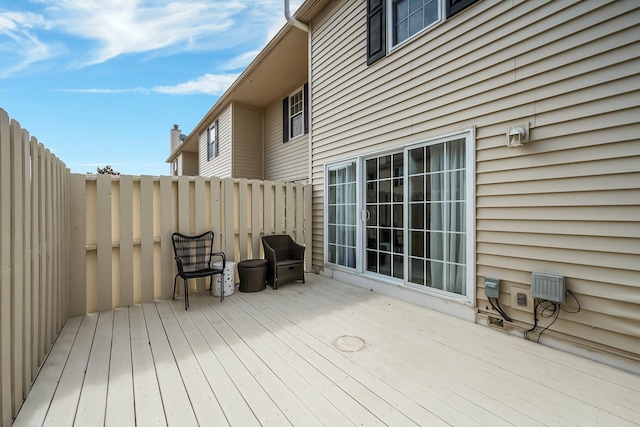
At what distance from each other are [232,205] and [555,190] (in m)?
4.22

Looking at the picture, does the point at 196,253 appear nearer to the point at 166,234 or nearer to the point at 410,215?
the point at 166,234

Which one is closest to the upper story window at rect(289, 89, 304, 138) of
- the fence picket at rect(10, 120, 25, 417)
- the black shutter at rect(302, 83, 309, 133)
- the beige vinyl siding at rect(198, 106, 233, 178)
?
the black shutter at rect(302, 83, 309, 133)

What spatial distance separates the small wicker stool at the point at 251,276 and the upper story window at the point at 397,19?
371 cm

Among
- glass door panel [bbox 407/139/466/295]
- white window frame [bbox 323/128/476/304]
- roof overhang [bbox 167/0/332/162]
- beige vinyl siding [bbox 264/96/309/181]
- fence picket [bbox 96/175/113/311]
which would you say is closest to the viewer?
white window frame [bbox 323/128/476/304]

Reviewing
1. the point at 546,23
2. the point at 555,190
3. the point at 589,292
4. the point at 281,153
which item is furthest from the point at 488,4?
the point at 281,153

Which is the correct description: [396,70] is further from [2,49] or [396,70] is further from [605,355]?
[2,49]

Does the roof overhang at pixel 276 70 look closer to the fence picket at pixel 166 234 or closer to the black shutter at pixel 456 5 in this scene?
the black shutter at pixel 456 5

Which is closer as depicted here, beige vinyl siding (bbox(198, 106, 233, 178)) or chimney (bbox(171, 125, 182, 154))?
beige vinyl siding (bbox(198, 106, 233, 178))

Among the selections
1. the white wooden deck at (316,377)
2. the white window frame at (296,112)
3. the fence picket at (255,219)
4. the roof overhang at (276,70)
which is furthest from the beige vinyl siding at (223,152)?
the white wooden deck at (316,377)

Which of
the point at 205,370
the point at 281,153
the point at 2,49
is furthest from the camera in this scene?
the point at 281,153

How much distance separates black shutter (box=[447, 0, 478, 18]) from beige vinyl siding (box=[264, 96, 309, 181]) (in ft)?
14.3

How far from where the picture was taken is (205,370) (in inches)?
84.6

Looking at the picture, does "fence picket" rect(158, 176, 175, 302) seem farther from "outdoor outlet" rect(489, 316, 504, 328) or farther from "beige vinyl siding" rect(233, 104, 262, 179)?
"beige vinyl siding" rect(233, 104, 262, 179)

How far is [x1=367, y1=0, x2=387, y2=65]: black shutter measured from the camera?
4094 mm
